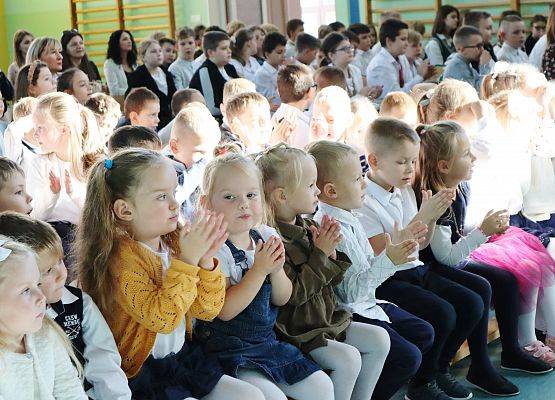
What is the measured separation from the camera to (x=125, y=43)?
28.6ft

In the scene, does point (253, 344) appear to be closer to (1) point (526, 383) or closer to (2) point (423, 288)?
(2) point (423, 288)

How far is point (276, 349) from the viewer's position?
8.13 feet

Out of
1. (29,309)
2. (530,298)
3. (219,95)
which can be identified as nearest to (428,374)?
(530,298)

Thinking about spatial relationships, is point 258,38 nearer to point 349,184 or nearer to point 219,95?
point 219,95

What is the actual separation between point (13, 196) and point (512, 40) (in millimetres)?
6577

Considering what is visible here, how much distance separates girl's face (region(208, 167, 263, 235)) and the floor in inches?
40.1

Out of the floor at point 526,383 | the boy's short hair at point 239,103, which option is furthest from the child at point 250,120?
the floor at point 526,383

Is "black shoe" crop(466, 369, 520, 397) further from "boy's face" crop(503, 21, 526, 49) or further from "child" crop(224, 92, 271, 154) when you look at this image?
"boy's face" crop(503, 21, 526, 49)

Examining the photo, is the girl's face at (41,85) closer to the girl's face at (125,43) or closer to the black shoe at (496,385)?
the girl's face at (125,43)

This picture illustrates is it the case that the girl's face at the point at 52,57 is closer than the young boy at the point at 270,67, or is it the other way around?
the girl's face at the point at 52,57

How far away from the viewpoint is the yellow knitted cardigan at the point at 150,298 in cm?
218

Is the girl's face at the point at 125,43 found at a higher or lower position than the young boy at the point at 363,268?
higher

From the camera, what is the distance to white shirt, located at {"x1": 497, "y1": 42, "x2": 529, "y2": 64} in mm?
8344

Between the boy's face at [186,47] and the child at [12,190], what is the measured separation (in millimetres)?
6268
